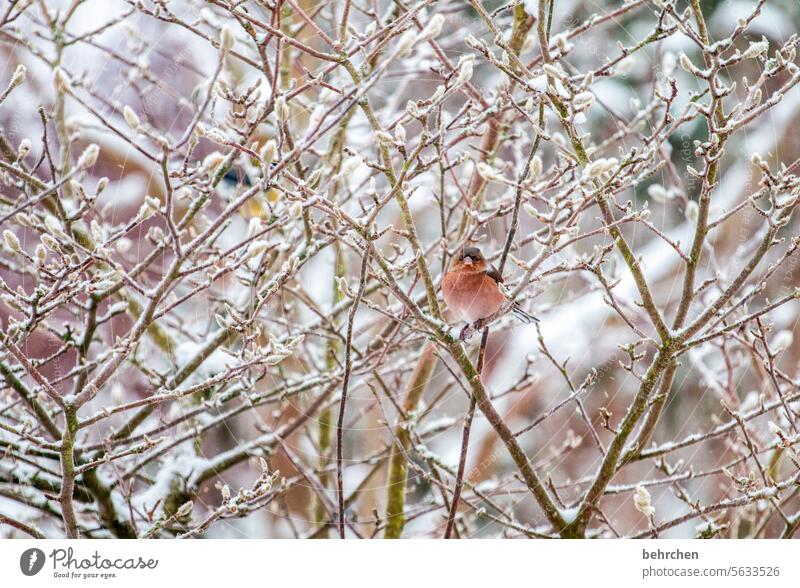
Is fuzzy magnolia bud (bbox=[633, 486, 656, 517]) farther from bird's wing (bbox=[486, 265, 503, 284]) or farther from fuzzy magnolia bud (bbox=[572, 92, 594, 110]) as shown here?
fuzzy magnolia bud (bbox=[572, 92, 594, 110])

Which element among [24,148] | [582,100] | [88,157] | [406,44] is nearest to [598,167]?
[582,100]

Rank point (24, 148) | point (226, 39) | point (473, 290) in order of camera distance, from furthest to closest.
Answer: point (473, 290), point (24, 148), point (226, 39)

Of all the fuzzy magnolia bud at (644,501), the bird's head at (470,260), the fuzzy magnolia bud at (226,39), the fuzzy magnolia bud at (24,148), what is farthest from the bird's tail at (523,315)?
the fuzzy magnolia bud at (24,148)

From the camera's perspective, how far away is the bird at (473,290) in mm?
1476

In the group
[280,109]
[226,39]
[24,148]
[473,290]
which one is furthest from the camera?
[473,290]

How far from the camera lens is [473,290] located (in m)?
1.49

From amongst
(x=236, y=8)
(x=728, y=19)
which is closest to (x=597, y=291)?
(x=728, y=19)

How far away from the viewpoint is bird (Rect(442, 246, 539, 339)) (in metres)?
1.48

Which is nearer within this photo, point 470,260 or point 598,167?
point 598,167

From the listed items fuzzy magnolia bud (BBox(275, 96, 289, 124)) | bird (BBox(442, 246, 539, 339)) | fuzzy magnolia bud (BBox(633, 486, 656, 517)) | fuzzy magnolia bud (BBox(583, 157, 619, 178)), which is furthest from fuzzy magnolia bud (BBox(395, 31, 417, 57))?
fuzzy magnolia bud (BBox(633, 486, 656, 517))

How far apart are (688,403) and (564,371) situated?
2.36ft

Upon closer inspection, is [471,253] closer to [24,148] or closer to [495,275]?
[495,275]

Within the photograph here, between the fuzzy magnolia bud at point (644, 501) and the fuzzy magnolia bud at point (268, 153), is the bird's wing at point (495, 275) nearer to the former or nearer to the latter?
the fuzzy magnolia bud at point (644, 501)

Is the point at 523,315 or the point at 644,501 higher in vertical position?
the point at 523,315
